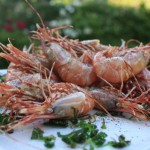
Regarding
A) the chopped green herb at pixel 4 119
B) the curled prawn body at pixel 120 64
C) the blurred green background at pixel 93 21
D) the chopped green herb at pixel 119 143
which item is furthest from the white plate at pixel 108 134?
the blurred green background at pixel 93 21

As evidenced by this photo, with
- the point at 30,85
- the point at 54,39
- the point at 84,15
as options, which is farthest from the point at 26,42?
the point at 30,85

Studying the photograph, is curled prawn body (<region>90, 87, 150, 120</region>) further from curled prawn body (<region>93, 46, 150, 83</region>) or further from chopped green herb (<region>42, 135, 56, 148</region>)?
chopped green herb (<region>42, 135, 56, 148</region>)

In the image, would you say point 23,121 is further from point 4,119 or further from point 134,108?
point 134,108

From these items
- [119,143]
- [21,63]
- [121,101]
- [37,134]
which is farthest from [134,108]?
[21,63]

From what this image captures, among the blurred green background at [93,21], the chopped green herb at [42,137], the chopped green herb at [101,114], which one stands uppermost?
the chopped green herb at [42,137]

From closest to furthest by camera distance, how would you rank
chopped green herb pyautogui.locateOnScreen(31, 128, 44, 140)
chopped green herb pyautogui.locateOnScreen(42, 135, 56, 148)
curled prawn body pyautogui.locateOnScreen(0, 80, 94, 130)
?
chopped green herb pyautogui.locateOnScreen(42, 135, 56, 148) < chopped green herb pyautogui.locateOnScreen(31, 128, 44, 140) < curled prawn body pyautogui.locateOnScreen(0, 80, 94, 130)

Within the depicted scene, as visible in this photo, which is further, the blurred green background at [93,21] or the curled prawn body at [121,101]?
the blurred green background at [93,21]

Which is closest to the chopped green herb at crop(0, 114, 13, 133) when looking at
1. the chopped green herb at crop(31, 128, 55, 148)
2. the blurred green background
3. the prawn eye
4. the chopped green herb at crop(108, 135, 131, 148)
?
the chopped green herb at crop(31, 128, 55, 148)

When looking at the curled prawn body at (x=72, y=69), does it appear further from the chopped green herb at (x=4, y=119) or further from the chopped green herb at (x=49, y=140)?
the chopped green herb at (x=49, y=140)
